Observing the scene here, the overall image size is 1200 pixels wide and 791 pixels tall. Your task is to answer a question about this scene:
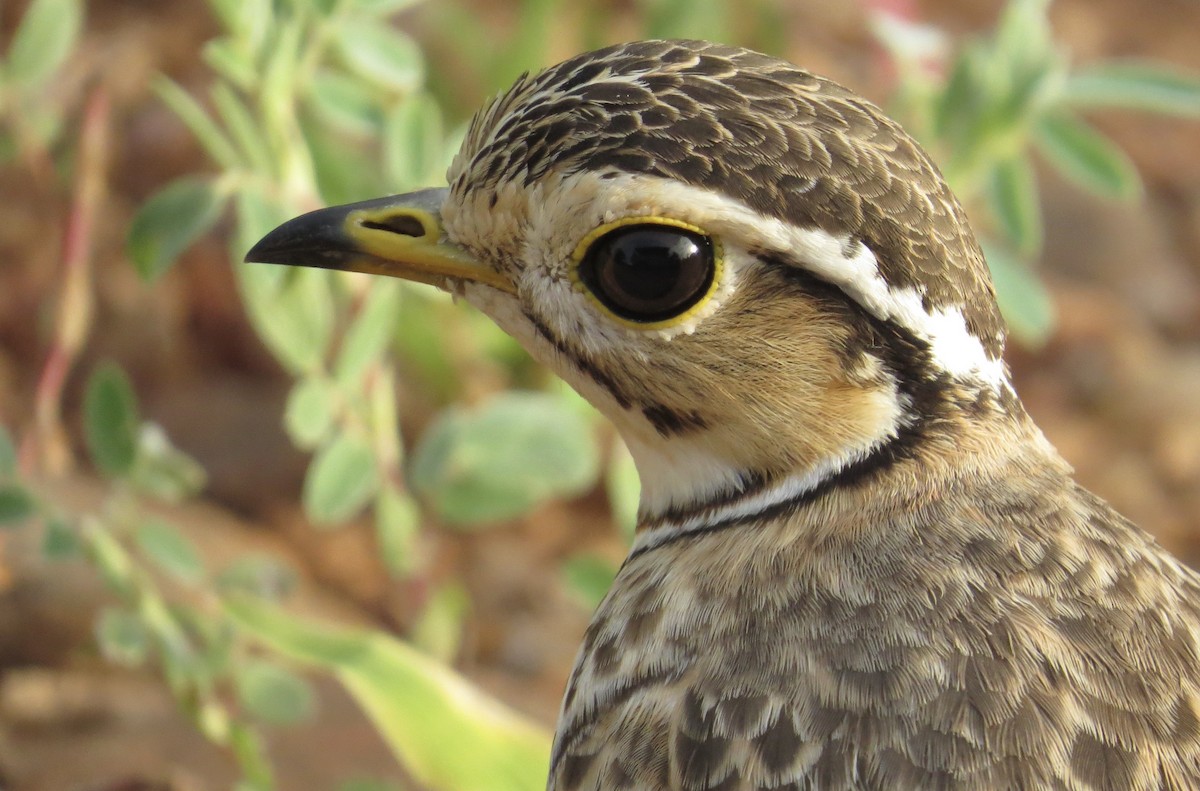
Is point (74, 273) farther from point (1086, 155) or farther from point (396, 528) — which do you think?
point (1086, 155)


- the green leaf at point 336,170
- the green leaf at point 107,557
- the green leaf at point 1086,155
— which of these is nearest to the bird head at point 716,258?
the green leaf at point 107,557

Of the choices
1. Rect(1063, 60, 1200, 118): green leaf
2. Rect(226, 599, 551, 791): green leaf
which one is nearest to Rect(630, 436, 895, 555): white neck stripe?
Rect(226, 599, 551, 791): green leaf

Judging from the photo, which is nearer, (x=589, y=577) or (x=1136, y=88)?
(x=1136, y=88)

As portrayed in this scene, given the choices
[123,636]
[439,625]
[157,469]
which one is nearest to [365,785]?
[439,625]

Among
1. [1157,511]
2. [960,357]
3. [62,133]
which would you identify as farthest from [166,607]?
[1157,511]

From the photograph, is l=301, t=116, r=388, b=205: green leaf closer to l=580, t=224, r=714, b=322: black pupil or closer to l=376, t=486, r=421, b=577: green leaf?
l=376, t=486, r=421, b=577: green leaf

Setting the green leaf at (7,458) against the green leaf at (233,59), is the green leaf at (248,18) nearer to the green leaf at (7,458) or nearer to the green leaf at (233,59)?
the green leaf at (233,59)

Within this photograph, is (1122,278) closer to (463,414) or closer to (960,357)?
(463,414)
